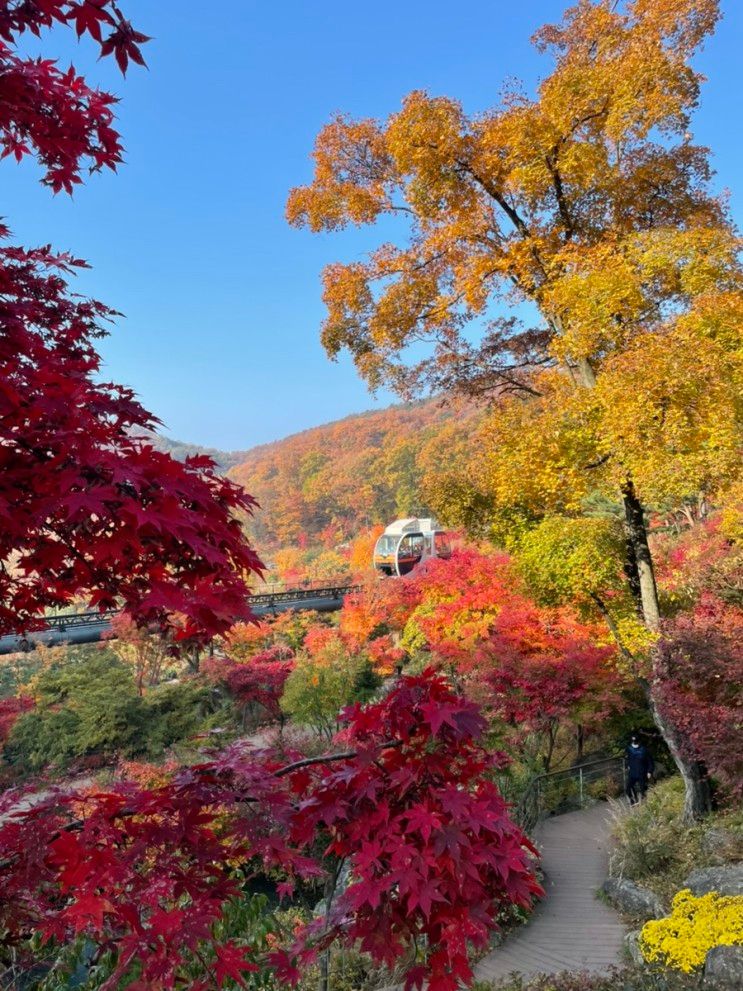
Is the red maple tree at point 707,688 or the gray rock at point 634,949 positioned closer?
the gray rock at point 634,949

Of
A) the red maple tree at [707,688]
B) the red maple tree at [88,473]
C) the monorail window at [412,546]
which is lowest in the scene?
the red maple tree at [707,688]

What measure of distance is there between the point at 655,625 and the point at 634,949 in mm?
3255

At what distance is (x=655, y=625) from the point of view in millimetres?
6910

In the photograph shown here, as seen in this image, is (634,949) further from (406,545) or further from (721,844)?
(406,545)

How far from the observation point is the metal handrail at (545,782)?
770 cm

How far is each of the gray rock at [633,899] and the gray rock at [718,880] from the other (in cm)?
37

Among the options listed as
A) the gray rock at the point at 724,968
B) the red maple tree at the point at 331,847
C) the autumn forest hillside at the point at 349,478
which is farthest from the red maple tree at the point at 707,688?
the autumn forest hillside at the point at 349,478

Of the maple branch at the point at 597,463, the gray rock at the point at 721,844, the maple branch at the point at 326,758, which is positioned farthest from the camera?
the maple branch at the point at 597,463

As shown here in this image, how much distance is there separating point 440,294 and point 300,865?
6.26 metres

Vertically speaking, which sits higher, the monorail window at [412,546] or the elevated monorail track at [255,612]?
the monorail window at [412,546]

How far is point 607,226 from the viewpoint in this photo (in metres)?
6.73

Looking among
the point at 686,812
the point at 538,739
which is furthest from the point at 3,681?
the point at 686,812

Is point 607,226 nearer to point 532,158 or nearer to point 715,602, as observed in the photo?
point 532,158

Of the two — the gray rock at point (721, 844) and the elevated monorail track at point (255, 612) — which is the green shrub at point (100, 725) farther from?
the gray rock at point (721, 844)
